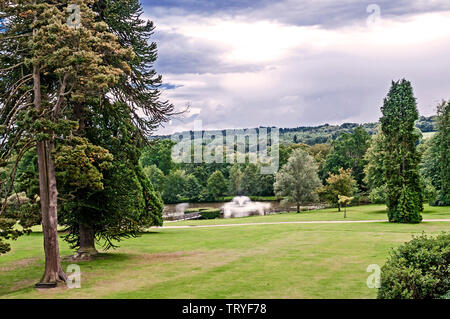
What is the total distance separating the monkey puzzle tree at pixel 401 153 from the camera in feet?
103

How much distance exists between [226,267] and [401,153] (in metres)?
21.5

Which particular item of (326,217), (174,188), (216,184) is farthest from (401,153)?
(174,188)

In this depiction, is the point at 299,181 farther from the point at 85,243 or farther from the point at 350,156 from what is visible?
the point at 85,243

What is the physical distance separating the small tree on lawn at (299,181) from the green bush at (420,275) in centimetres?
4157

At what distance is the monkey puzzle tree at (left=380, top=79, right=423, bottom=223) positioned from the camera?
31.5 m

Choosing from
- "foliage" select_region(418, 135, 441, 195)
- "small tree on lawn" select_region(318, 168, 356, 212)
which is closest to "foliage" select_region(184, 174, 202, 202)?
"small tree on lawn" select_region(318, 168, 356, 212)

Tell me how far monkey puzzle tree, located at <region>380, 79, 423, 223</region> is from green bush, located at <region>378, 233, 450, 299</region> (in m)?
22.9

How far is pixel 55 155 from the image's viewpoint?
1302 centimetres

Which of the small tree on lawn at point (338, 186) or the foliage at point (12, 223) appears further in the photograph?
the small tree on lawn at point (338, 186)

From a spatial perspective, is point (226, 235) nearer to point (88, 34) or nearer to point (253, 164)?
point (88, 34)

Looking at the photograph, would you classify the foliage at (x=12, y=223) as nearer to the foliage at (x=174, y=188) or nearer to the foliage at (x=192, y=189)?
the foliage at (x=174, y=188)

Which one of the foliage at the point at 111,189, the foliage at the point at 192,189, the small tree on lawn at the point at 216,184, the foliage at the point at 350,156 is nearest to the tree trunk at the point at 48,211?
the foliage at the point at 111,189

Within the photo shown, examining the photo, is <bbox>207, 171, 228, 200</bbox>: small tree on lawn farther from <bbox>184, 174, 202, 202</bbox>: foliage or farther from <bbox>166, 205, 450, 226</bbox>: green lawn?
<bbox>166, 205, 450, 226</bbox>: green lawn
